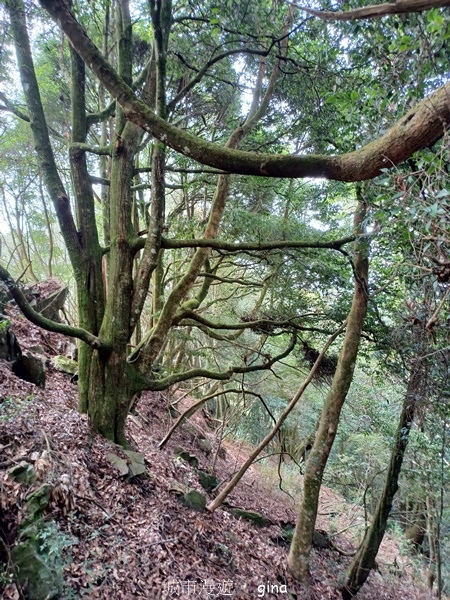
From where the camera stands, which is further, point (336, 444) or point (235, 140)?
point (336, 444)

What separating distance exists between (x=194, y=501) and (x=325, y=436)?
211cm

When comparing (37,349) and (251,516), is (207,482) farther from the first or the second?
(37,349)

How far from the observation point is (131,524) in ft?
10.7

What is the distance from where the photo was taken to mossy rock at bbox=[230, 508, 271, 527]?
545cm

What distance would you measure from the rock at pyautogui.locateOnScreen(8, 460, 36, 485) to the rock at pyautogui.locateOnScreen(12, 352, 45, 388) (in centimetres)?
225

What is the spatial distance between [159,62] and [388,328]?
4643mm

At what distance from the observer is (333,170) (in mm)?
1989

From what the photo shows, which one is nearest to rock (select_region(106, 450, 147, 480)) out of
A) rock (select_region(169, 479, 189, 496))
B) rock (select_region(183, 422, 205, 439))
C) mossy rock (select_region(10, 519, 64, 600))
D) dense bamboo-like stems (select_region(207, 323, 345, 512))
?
rock (select_region(169, 479, 189, 496))

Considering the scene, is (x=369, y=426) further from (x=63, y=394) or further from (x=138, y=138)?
(x=138, y=138)

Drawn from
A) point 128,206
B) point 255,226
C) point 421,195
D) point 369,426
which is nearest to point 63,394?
point 128,206

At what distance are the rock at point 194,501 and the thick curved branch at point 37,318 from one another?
8.02 feet

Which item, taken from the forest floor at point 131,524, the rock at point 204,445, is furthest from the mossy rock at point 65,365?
the rock at point 204,445

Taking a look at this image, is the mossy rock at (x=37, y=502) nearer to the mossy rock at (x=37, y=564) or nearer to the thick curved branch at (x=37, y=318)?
the mossy rock at (x=37, y=564)

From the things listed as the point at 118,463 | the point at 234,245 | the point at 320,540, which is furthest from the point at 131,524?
the point at 320,540
